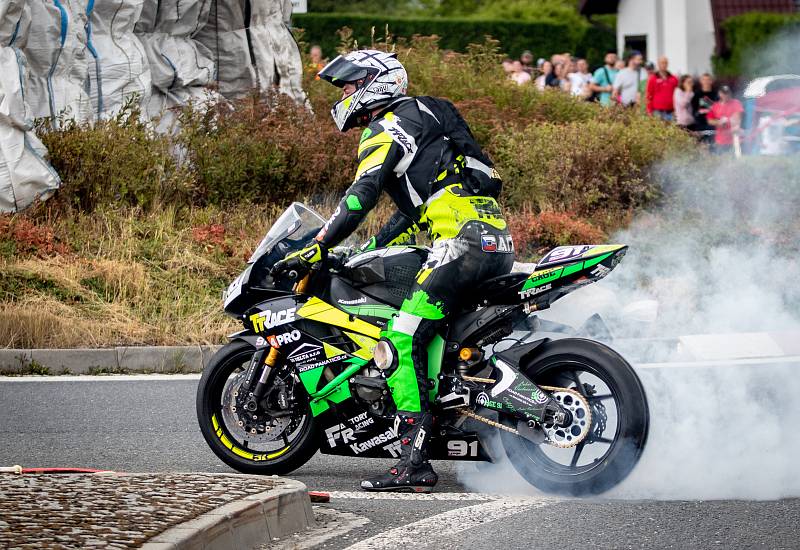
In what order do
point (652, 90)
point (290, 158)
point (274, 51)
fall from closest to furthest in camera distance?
point (290, 158)
point (274, 51)
point (652, 90)

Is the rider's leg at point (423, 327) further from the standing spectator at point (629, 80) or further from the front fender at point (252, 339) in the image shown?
the standing spectator at point (629, 80)

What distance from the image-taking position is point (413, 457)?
6500mm

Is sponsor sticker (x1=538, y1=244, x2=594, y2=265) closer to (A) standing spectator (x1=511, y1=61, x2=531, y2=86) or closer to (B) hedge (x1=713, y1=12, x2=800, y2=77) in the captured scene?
(A) standing spectator (x1=511, y1=61, x2=531, y2=86)

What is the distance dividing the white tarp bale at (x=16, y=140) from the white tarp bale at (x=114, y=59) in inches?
60.2

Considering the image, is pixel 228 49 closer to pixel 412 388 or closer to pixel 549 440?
pixel 412 388

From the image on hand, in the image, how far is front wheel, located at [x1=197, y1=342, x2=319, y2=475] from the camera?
6922mm

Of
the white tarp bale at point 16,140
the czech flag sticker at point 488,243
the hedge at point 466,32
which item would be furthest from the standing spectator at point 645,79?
the czech flag sticker at point 488,243

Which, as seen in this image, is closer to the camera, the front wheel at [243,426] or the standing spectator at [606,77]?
the front wheel at [243,426]

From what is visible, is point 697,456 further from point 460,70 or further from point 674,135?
point 460,70

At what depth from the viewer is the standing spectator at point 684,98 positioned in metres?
20.9

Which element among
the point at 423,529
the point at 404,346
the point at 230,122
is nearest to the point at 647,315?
the point at 404,346

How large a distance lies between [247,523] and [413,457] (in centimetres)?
126

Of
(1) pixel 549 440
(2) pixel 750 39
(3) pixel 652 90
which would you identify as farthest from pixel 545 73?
(2) pixel 750 39

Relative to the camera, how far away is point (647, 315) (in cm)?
743
